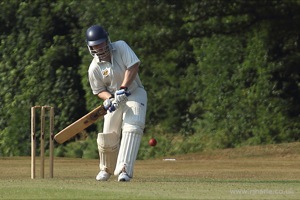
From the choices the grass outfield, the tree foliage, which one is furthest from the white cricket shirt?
the tree foliage

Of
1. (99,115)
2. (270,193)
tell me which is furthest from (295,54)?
(270,193)

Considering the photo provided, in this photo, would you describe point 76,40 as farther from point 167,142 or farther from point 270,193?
point 270,193

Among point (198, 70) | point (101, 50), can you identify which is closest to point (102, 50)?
point (101, 50)

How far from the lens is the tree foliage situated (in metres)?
16.9

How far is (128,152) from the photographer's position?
8.81 m

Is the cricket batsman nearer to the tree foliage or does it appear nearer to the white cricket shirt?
the white cricket shirt

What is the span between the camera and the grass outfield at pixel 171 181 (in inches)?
295

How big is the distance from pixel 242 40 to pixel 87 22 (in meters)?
2.61

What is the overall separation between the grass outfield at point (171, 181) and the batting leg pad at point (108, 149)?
136 millimetres

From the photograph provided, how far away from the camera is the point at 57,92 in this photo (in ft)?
58.2

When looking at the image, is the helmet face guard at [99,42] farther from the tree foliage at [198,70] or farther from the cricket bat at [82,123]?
the tree foliage at [198,70]

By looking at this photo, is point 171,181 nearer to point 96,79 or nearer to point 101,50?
point 96,79

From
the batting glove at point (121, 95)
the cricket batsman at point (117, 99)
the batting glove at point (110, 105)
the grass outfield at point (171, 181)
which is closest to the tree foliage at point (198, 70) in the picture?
the grass outfield at point (171, 181)

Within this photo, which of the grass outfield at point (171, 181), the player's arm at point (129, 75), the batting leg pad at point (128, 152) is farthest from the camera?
the player's arm at point (129, 75)
